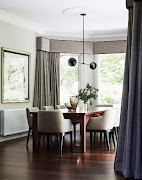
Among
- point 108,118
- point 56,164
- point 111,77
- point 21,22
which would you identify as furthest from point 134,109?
point 111,77

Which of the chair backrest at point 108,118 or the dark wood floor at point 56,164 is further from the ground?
the chair backrest at point 108,118

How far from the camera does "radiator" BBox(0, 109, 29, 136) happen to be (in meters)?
7.64

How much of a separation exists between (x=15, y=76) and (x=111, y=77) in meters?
3.37

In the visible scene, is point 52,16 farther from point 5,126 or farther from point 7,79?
point 5,126

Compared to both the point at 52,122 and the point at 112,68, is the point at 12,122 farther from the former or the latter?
the point at 112,68

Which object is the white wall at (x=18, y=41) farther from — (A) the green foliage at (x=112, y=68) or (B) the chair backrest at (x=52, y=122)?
(A) the green foliage at (x=112, y=68)

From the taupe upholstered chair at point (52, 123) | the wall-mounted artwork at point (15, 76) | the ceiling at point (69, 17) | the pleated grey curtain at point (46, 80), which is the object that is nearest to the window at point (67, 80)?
the pleated grey curtain at point (46, 80)

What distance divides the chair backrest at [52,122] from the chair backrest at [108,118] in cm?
85

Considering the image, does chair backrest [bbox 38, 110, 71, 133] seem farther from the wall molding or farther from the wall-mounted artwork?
the wall molding

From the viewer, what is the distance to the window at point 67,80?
33.5 feet

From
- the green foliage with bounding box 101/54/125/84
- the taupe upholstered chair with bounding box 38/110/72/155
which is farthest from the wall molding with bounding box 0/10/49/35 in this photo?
the taupe upholstered chair with bounding box 38/110/72/155

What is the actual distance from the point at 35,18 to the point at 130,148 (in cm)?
505

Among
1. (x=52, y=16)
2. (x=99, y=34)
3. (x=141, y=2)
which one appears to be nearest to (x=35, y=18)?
(x=52, y=16)

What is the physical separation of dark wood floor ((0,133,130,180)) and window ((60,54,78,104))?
3.46 metres
